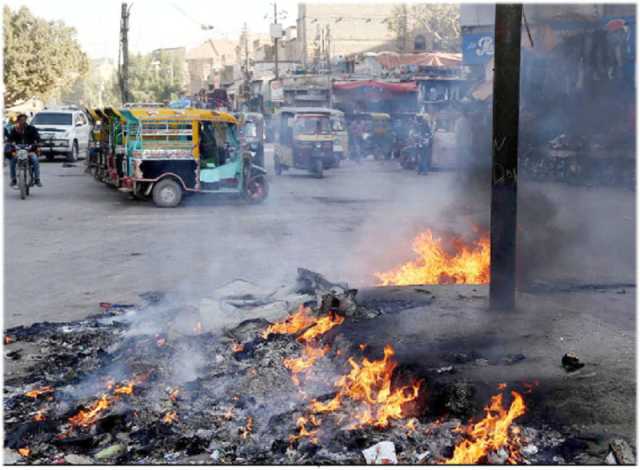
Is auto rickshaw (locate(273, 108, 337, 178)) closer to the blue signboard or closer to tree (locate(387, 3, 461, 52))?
the blue signboard

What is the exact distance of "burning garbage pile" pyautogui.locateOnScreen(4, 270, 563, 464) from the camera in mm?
4195

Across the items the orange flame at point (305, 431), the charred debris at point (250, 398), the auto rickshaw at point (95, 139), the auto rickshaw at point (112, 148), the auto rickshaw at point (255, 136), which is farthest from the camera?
the auto rickshaw at point (255, 136)

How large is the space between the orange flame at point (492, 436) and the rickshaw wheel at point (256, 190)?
12241mm

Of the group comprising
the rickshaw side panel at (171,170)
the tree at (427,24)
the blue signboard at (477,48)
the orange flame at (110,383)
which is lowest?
the orange flame at (110,383)

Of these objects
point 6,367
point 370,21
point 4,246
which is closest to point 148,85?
point 370,21

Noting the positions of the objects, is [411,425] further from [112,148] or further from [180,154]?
[112,148]

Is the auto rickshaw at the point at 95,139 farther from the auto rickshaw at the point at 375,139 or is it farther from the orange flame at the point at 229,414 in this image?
the orange flame at the point at 229,414

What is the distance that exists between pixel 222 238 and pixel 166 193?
14.0 ft

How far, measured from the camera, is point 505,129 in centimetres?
591

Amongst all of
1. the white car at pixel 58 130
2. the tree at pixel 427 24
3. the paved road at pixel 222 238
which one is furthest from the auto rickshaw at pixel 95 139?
the tree at pixel 427 24

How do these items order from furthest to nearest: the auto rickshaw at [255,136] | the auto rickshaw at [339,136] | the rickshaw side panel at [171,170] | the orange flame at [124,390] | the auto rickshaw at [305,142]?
the auto rickshaw at [339,136], the auto rickshaw at [305,142], the auto rickshaw at [255,136], the rickshaw side panel at [171,170], the orange flame at [124,390]

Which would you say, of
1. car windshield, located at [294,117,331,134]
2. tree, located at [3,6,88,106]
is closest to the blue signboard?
car windshield, located at [294,117,331,134]

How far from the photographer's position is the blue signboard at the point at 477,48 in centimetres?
2616

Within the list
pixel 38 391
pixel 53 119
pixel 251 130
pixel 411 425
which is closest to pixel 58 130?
pixel 53 119
